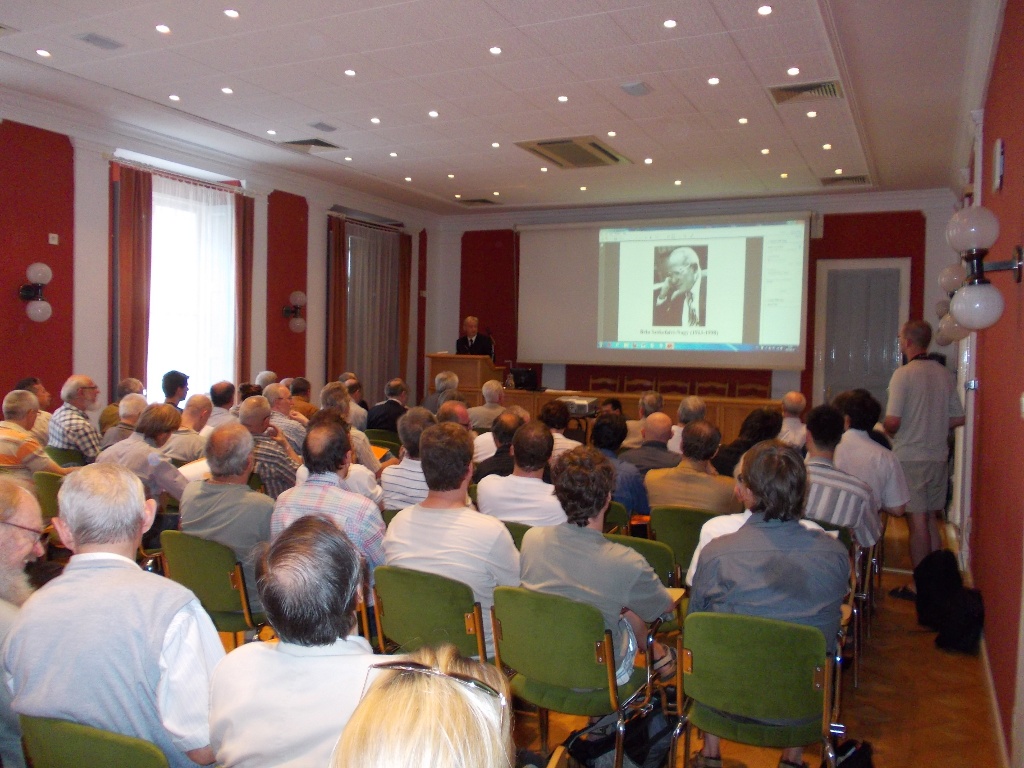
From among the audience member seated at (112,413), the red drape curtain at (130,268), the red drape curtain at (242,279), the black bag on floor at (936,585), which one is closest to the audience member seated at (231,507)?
the audience member seated at (112,413)

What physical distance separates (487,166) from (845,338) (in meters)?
5.60

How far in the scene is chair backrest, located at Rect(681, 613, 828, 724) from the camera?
2277mm

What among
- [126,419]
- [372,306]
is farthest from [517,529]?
[372,306]

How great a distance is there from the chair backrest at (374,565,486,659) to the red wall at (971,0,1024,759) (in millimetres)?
1948

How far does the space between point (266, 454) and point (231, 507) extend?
3.98 ft

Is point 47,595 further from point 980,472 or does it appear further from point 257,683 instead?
point 980,472

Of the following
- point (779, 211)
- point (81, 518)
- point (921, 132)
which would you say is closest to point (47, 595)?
point (81, 518)

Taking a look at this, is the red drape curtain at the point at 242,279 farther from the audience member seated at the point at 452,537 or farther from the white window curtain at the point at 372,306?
the audience member seated at the point at 452,537

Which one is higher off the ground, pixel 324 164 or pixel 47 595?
pixel 324 164

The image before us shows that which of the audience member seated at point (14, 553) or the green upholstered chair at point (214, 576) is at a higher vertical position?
the audience member seated at point (14, 553)

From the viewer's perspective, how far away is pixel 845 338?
11.0 meters

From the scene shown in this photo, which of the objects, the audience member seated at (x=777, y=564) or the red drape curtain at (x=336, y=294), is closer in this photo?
the audience member seated at (x=777, y=564)

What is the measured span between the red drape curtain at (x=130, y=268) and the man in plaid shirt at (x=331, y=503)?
6129 millimetres

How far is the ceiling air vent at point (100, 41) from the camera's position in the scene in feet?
18.9
